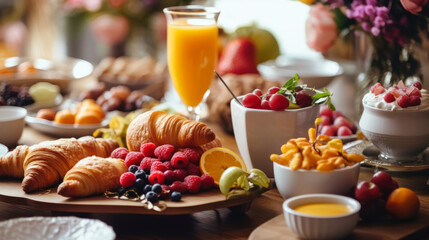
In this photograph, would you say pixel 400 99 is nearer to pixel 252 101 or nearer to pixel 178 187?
pixel 252 101

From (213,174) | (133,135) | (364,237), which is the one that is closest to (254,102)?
(213,174)

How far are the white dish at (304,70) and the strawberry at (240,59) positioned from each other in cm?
5

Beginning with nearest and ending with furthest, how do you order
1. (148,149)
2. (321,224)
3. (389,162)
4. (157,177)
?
(321,224)
(157,177)
(148,149)
(389,162)

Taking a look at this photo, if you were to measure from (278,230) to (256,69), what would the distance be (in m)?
1.24

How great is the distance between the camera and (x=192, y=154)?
131 cm

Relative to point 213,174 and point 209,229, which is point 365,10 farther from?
point 209,229

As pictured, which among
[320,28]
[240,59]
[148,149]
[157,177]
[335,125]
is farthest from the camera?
[240,59]

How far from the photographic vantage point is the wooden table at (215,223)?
1154 mm

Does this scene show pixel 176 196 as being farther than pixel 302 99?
No

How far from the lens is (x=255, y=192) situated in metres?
1.24

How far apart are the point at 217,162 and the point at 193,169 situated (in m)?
0.06

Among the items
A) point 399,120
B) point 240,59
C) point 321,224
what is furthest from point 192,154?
point 240,59

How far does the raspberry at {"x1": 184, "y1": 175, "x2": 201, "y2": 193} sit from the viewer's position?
124cm

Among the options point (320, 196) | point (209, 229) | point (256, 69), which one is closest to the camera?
point (320, 196)
